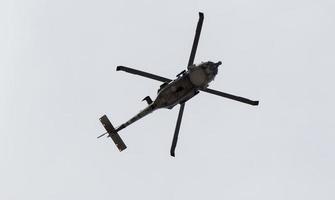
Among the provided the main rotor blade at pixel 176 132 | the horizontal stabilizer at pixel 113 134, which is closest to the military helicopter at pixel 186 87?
the main rotor blade at pixel 176 132

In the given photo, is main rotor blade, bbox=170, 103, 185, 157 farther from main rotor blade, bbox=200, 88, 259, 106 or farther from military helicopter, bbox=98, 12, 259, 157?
main rotor blade, bbox=200, 88, 259, 106

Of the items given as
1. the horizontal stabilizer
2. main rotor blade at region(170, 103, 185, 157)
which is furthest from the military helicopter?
the horizontal stabilizer

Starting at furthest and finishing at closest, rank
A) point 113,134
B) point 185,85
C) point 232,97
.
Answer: point 113,134 < point 185,85 < point 232,97

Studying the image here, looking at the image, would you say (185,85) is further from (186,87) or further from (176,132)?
(176,132)

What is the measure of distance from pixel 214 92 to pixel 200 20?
585cm

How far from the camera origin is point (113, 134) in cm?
4741

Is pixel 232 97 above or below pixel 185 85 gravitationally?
below

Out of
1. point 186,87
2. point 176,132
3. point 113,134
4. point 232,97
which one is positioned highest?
point 113,134

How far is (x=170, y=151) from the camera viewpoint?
44875 mm

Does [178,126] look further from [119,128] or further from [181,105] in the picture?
[119,128]

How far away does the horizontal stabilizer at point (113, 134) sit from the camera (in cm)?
4741

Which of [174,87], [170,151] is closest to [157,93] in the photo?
[174,87]

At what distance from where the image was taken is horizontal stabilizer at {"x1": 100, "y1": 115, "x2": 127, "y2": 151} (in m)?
47.4

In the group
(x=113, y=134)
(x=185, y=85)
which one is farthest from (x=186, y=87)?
(x=113, y=134)
